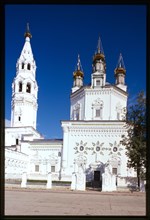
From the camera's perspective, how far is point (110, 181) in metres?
20.5

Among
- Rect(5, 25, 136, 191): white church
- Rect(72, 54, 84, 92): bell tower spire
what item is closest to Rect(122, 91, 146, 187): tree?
Rect(5, 25, 136, 191): white church

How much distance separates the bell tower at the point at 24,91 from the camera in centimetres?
3519

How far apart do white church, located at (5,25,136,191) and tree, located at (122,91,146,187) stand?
3686 mm

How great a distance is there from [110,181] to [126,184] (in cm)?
378

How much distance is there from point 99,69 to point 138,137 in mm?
13354

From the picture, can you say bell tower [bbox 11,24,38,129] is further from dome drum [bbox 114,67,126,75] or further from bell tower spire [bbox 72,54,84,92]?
dome drum [bbox 114,67,126,75]

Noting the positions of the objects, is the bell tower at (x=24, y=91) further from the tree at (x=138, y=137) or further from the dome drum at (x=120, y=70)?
the tree at (x=138, y=137)

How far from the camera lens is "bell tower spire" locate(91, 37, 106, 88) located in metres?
31.4

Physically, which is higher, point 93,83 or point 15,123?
point 93,83

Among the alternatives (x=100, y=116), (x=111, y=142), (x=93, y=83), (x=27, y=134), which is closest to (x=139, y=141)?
(x=111, y=142)

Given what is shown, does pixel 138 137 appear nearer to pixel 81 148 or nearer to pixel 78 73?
pixel 81 148

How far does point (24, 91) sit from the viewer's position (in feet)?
116

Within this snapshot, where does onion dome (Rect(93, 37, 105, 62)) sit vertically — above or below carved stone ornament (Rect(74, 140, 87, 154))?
above
